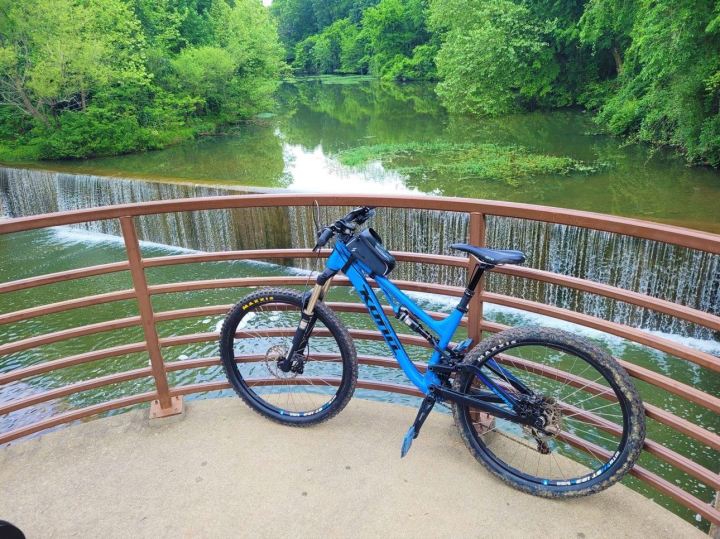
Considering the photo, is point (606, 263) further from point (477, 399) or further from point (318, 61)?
point (318, 61)

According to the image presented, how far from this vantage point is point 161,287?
9.09 feet

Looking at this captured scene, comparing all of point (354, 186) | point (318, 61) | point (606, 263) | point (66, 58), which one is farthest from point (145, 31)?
point (318, 61)

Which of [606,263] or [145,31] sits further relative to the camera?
[145,31]

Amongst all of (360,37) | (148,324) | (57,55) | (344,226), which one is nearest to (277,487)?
(148,324)

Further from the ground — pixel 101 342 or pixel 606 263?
pixel 606 263

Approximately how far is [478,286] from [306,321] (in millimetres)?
786

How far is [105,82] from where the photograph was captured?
19453mm

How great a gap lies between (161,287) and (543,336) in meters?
1.76

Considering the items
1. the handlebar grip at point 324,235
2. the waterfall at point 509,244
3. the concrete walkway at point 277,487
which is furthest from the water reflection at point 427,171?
the handlebar grip at point 324,235

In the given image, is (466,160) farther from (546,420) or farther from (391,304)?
(546,420)

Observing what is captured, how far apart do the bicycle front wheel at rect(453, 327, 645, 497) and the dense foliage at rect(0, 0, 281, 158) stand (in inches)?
760

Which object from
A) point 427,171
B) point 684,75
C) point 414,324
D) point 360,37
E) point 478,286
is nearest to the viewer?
point 414,324

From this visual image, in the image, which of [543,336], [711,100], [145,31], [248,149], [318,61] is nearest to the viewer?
[543,336]

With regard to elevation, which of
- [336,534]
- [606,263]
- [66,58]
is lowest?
[606,263]
